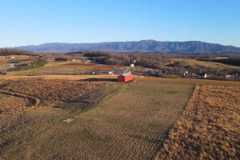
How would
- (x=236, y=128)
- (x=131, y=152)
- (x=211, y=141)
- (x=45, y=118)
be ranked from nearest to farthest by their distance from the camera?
(x=131, y=152), (x=211, y=141), (x=236, y=128), (x=45, y=118)

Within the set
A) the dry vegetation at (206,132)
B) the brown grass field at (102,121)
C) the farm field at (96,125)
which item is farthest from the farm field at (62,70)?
the dry vegetation at (206,132)

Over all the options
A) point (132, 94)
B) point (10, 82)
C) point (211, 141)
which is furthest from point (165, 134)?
point (10, 82)

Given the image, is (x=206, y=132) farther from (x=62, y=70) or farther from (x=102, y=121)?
(x=62, y=70)

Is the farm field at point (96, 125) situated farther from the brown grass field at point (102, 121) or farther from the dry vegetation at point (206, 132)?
the dry vegetation at point (206, 132)

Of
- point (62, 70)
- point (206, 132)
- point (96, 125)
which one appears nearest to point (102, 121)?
point (96, 125)

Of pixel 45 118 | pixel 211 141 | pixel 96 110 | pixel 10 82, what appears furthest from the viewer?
pixel 10 82

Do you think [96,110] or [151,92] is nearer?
[96,110]

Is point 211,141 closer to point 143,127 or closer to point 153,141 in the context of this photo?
point 153,141

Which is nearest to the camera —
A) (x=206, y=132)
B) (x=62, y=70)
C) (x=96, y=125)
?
(x=206, y=132)
